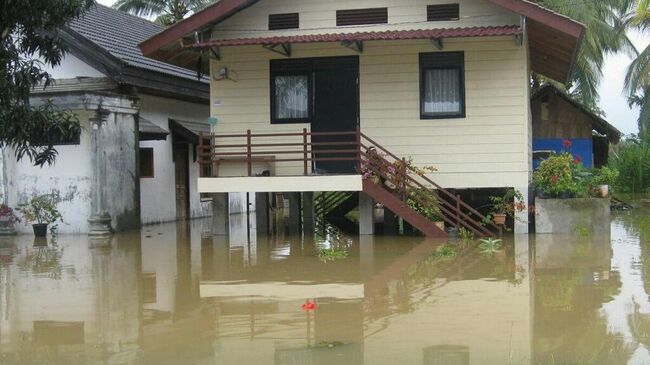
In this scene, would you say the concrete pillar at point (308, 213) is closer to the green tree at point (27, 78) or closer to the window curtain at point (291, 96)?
the window curtain at point (291, 96)

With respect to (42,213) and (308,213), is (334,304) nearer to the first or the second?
(308,213)

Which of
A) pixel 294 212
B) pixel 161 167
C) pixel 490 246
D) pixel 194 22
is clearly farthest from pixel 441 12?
pixel 161 167

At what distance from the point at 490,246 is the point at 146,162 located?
10552 millimetres

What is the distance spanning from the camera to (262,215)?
60.0 feet

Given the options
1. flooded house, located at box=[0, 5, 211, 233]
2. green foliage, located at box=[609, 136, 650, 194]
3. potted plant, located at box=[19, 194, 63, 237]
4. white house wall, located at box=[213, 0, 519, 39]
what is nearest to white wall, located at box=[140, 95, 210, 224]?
flooded house, located at box=[0, 5, 211, 233]

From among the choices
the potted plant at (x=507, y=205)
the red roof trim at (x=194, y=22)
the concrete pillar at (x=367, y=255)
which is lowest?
the concrete pillar at (x=367, y=255)

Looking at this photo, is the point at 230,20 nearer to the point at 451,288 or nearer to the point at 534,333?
the point at 451,288

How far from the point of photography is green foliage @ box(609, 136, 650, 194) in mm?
31766

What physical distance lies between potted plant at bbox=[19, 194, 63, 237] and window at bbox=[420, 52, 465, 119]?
8770 millimetres

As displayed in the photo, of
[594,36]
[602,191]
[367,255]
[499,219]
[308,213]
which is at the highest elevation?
[594,36]

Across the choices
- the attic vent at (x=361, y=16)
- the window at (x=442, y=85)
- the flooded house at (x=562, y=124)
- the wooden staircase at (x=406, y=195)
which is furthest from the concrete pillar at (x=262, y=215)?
the flooded house at (x=562, y=124)

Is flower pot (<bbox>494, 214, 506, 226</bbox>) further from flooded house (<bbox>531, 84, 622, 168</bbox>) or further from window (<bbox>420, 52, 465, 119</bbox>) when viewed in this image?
flooded house (<bbox>531, 84, 622, 168</bbox>)

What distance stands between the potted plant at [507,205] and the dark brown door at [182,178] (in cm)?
983

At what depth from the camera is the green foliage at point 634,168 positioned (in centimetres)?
3177
